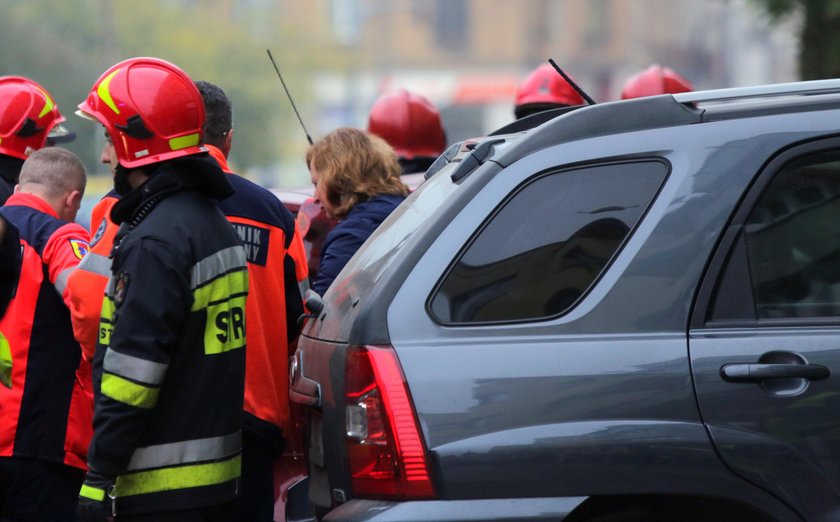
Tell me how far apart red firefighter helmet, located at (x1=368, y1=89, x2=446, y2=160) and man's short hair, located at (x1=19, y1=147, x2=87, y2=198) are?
271 centimetres

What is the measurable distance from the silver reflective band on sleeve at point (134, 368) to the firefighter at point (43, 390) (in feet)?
3.37

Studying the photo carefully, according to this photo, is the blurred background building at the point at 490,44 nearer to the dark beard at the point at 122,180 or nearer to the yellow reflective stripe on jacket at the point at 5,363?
the yellow reflective stripe on jacket at the point at 5,363

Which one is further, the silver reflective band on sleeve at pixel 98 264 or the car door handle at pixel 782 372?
the silver reflective band on sleeve at pixel 98 264

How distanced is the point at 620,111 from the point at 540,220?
372 mm

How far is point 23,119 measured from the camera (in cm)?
554

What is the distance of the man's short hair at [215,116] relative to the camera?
4.70 meters

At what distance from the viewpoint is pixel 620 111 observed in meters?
3.32

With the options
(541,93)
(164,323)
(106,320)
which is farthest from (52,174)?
(541,93)

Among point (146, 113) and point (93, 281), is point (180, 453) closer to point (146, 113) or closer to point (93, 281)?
point (93, 281)

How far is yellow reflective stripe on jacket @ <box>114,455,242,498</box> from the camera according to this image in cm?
341

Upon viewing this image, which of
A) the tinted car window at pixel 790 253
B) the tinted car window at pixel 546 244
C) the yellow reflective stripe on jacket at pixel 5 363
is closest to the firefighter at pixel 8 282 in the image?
the yellow reflective stripe on jacket at pixel 5 363

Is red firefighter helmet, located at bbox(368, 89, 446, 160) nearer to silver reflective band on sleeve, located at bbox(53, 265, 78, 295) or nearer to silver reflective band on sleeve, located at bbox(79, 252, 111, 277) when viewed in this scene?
silver reflective band on sleeve, located at bbox(53, 265, 78, 295)

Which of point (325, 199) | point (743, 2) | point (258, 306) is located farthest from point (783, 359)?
point (743, 2)

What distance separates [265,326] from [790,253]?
6.05ft
